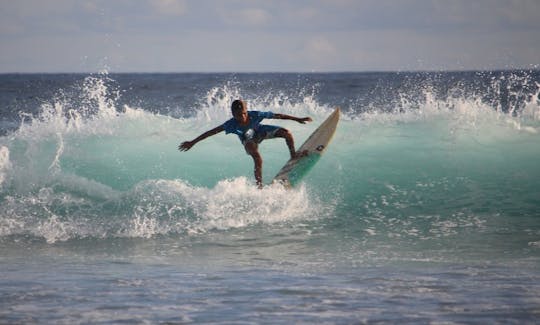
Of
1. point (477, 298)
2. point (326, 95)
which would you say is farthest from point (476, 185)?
point (326, 95)

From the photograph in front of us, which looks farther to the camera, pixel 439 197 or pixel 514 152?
pixel 514 152

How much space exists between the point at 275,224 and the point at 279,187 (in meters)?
0.76

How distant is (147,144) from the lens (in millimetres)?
13156

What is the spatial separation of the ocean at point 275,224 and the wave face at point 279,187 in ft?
0.11

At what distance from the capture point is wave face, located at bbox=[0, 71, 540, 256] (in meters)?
8.91

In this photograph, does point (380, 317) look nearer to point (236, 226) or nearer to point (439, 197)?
point (236, 226)

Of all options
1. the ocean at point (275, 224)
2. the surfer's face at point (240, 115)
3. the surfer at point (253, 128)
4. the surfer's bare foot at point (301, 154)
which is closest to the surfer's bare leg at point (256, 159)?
the surfer at point (253, 128)

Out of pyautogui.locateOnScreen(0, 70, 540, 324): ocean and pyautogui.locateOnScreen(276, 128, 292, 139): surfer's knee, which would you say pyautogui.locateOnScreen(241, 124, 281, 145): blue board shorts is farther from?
pyautogui.locateOnScreen(0, 70, 540, 324): ocean

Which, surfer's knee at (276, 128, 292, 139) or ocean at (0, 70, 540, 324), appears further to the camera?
surfer's knee at (276, 128, 292, 139)

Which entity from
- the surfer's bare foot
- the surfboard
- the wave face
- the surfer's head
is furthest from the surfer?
the surfer's bare foot

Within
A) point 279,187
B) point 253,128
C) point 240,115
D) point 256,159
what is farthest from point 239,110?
point 279,187

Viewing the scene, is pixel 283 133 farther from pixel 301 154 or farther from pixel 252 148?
pixel 301 154

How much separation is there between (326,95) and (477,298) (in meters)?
36.0

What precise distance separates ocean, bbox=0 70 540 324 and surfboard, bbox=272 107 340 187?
0.67ft
